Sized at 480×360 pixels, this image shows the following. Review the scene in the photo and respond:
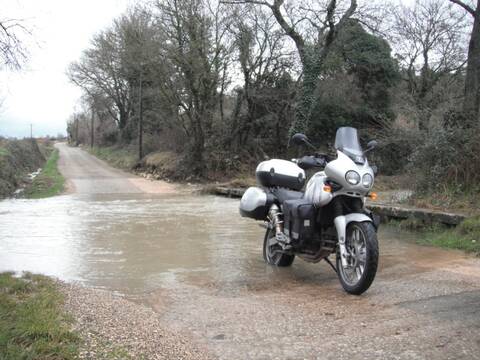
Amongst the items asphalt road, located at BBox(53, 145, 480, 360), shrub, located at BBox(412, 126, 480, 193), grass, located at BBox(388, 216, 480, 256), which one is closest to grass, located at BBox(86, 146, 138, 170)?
shrub, located at BBox(412, 126, 480, 193)

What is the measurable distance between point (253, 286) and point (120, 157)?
37.0 m

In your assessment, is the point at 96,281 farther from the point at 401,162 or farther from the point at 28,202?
the point at 401,162

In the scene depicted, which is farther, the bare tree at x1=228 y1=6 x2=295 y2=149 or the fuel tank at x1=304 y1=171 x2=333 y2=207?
the bare tree at x1=228 y1=6 x2=295 y2=149

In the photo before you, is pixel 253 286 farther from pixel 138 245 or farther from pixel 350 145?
pixel 138 245

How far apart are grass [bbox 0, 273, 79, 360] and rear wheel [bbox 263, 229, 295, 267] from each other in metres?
2.89

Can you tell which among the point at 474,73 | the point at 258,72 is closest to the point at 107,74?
the point at 258,72

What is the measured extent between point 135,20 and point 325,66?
416 inches

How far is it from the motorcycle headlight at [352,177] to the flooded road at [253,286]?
43.1 inches

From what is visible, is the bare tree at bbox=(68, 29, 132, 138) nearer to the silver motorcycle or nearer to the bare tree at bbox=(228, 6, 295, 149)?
the bare tree at bbox=(228, 6, 295, 149)

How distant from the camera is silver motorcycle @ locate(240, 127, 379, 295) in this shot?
17.2 ft

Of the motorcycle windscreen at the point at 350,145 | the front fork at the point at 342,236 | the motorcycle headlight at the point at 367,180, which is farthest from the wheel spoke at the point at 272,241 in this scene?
the motorcycle headlight at the point at 367,180

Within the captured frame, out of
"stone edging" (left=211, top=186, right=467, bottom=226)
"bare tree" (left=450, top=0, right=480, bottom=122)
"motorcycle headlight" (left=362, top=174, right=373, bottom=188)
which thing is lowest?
"stone edging" (left=211, top=186, right=467, bottom=226)

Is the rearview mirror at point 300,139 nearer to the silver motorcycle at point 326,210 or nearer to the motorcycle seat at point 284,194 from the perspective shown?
the silver motorcycle at point 326,210

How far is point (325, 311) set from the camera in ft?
15.3
